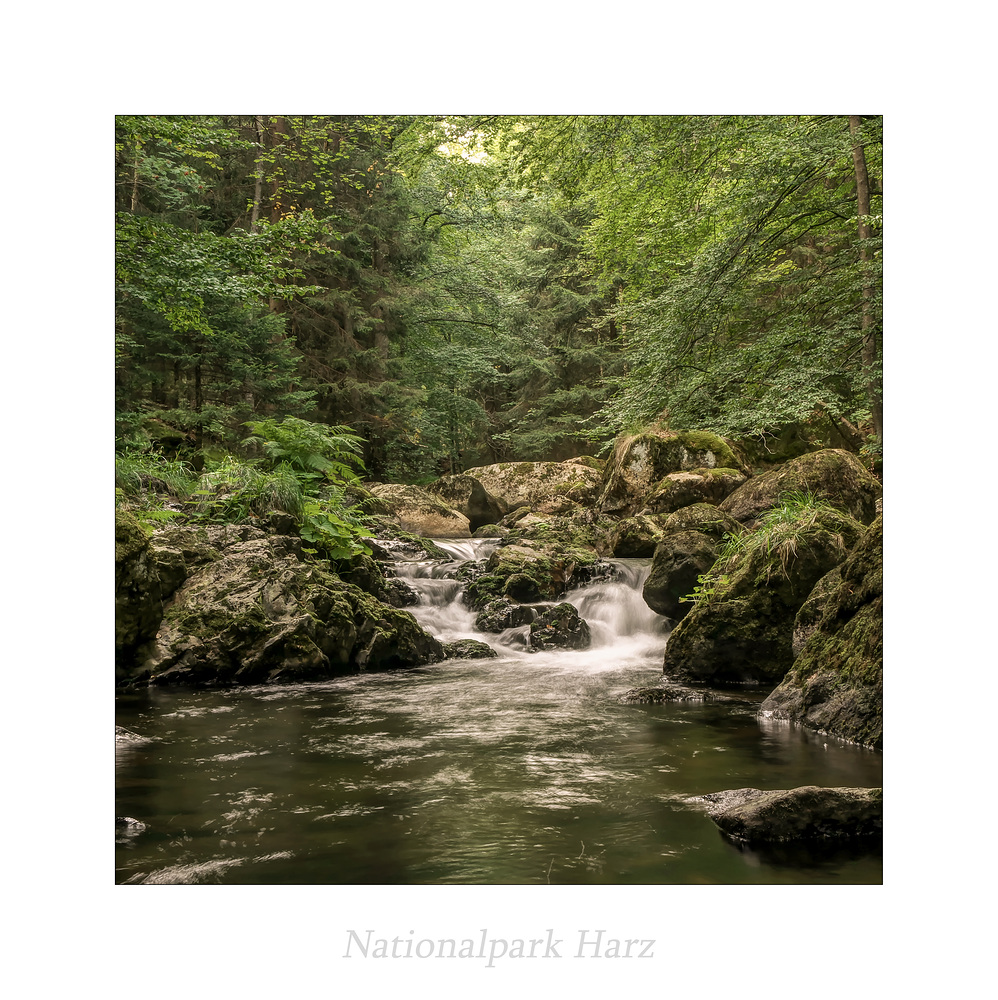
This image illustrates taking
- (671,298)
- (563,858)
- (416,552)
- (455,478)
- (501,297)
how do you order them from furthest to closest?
(501,297) → (455,478) → (416,552) → (671,298) → (563,858)

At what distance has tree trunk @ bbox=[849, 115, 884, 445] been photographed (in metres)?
6.55

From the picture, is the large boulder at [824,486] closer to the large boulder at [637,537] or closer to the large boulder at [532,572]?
the large boulder at [637,537]

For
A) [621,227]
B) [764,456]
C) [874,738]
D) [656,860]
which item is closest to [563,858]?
[656,860]

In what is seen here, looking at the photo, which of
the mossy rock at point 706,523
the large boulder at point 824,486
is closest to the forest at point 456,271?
the large boulder at point 824,486

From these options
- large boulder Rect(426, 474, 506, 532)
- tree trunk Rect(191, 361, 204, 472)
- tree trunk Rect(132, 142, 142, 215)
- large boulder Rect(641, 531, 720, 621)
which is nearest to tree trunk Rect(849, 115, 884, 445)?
large boulder Rect(641, 531, 720, 621)

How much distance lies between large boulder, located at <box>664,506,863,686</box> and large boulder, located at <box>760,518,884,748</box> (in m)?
0.97

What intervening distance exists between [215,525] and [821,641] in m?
6.19

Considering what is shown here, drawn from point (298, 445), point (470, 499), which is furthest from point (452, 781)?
point (470, 499)

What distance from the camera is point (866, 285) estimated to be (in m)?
6.87

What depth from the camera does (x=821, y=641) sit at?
5086 millimetres

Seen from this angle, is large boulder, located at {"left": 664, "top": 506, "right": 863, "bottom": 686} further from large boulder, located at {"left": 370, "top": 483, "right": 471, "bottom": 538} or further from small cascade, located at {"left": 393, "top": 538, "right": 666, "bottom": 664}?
large boulder, located at {"left": 370, "top": 483, "right": 471, "bottom": 538}

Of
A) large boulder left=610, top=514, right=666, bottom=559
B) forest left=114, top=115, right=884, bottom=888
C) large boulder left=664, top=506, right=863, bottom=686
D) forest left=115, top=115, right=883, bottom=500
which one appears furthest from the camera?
large boulder left=610, top=514, right=666, bottom=559

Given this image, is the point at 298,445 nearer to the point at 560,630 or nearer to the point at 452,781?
the point at 560,630

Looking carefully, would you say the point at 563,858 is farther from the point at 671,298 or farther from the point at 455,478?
the point at 455,478
